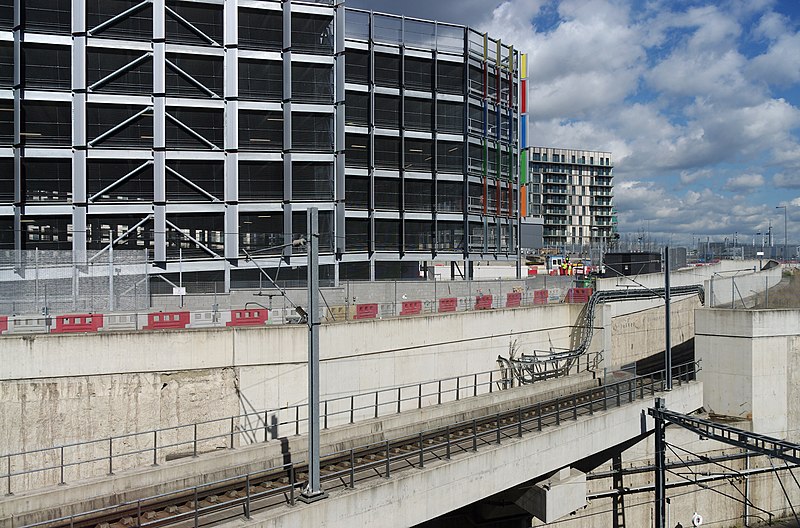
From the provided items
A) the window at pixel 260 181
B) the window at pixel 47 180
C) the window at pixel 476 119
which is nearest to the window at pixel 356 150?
the window at pixel 260 181

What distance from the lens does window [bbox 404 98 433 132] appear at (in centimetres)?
4328

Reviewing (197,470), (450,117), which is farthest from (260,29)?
(197,470)

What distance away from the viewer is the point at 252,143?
119 ft

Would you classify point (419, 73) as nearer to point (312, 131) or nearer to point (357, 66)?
point (357, 66)

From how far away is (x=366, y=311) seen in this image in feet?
85.5

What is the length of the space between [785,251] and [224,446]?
282 feet

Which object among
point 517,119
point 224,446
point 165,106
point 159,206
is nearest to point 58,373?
point 224,446

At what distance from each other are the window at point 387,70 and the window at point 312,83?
552 cm

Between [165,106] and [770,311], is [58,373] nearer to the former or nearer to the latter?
[165,106]

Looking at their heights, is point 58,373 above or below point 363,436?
above

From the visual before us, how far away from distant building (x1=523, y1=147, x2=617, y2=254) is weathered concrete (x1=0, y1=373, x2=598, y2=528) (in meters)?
105

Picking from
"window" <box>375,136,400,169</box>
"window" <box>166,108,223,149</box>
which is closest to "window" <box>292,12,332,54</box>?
"window" <box>166,108,223,149</box>

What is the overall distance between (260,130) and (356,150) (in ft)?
23.6

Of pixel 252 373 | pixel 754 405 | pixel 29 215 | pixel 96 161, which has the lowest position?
pixel 754 405
